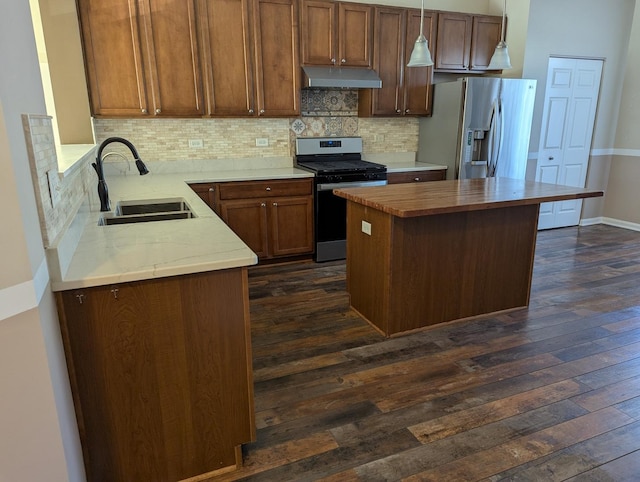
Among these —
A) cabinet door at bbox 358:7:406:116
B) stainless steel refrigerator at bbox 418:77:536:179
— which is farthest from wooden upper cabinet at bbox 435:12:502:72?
cabinet door at bbox 358:7:406:116

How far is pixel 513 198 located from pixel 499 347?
0.96m

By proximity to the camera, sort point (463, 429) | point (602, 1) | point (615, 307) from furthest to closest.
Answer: point (602, 1) < point (615, 307) < point (463, 429)

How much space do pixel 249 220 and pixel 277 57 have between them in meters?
1.55

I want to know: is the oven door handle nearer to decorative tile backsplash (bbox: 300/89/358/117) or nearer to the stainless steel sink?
decorative tile backsplash (bbox: 300/89/358/117)

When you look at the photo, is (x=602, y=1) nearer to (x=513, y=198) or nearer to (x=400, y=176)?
(x=400, y=176)

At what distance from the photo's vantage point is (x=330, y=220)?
4.30 metres

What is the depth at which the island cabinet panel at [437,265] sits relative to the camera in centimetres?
281

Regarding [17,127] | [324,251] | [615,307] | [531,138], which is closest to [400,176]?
[324,251]

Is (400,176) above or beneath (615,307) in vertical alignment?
above

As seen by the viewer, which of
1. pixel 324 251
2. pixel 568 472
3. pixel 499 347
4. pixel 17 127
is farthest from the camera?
pixel 324 251

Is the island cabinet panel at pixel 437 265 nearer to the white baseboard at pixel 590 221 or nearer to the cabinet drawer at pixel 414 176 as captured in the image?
the cabinet drawer at pixel 414 176

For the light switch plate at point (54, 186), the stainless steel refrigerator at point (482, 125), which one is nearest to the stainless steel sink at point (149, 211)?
the light switch plate at point (54, 186)

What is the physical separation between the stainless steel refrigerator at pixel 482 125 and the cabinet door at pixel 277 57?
1.66 meters

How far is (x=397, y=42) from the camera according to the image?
4500 millimetres
